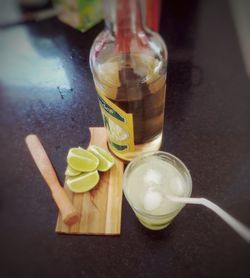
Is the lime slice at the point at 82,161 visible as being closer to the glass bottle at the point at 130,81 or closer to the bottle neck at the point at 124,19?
the glass bottle at the point at 130,81

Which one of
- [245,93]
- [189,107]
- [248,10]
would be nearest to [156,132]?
[189,107]

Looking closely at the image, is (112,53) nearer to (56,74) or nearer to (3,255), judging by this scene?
(56,74)

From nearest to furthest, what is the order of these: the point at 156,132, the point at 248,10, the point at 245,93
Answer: the point at 156,132 → the point at 245,93 → the point at 248,10

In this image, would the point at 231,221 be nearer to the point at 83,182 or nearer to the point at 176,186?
the point at 176,186

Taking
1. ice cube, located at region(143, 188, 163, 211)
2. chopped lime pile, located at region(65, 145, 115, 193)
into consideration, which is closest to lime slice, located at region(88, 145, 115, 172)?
chopped lime pile, located at region(65, 145, 115, 193)

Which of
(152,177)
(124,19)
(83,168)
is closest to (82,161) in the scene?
(83,168)
